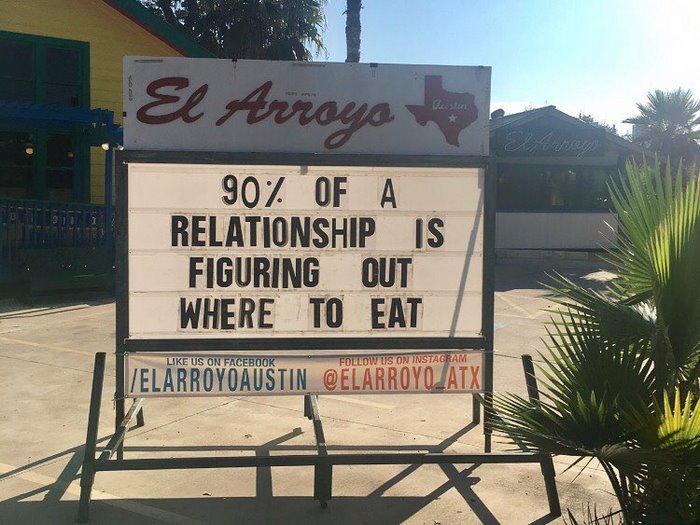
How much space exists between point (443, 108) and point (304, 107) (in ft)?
3.24

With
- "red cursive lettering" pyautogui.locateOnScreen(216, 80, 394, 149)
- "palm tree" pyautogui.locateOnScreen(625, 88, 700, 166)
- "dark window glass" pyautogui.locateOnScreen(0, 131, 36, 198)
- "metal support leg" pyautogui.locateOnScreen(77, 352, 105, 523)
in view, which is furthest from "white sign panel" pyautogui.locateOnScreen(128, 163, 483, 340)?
"palm tree" pyautogui.locateOnScreen(625, 88, 700, 166)

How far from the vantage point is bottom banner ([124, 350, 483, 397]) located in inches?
188

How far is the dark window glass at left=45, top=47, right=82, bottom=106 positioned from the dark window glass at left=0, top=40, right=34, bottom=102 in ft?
1.32

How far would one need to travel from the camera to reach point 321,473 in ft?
15.1

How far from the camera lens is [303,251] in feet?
16.5

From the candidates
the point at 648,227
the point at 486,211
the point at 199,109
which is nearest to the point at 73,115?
the point at 199,109

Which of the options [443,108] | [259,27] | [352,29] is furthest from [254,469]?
[259,27]

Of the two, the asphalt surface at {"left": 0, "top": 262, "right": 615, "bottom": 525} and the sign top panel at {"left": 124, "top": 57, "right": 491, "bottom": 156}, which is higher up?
the sign top panel at {"left": 124, "top": 57, "right": 491, "bottom": 156}

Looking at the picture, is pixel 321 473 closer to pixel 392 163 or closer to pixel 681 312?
pixel 392 163

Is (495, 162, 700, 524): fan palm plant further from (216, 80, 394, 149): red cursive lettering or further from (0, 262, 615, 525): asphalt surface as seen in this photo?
(216, 80, 394, 149): red cursive lettering

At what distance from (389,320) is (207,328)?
130cm

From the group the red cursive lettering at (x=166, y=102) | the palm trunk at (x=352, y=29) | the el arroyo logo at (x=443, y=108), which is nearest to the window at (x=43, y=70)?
the palm trunk at (x=352, y=29)

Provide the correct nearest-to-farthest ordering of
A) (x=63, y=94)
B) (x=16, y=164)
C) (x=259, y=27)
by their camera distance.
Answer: (x=16, y=164), (x=63, y=94), (x=259, y=27)

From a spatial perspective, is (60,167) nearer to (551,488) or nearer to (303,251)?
(303,251)
